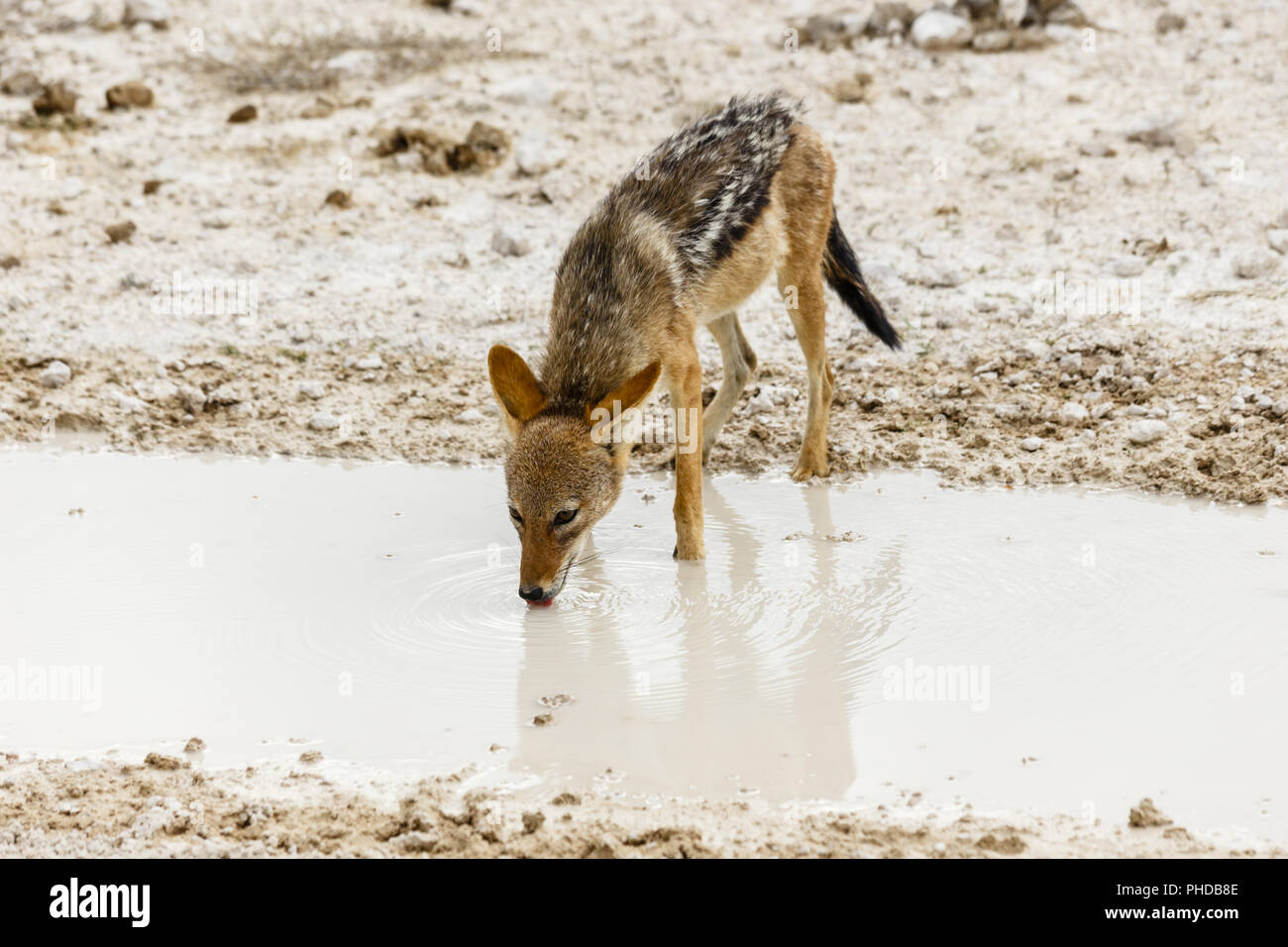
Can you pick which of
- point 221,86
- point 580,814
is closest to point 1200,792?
point 580,814

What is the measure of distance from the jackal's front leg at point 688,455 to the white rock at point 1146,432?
2384mm

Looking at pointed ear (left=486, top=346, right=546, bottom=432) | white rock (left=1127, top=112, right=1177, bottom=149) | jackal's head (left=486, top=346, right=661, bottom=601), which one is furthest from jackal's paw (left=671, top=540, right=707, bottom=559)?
white rock (left=1127, top=112, right=1177, bottom=149)

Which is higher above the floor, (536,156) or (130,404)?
(536,156)

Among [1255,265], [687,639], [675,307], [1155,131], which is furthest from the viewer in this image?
[1155,131]

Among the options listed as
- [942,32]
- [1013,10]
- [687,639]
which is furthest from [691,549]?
[1013,10]

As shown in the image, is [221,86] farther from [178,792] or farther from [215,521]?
[178,792]

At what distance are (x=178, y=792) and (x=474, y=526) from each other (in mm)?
2506

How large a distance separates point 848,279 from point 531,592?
324cm

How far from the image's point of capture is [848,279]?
25.3 feet

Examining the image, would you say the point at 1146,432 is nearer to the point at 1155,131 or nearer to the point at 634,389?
the point at 634,389

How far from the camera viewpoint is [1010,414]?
750cm

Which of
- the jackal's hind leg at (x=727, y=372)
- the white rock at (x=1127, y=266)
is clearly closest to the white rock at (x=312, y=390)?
the jackal's hind leg at (x=727, y=372)

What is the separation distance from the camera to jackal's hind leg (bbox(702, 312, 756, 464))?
7328mm

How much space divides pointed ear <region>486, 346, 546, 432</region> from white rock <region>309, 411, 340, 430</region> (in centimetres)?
224
